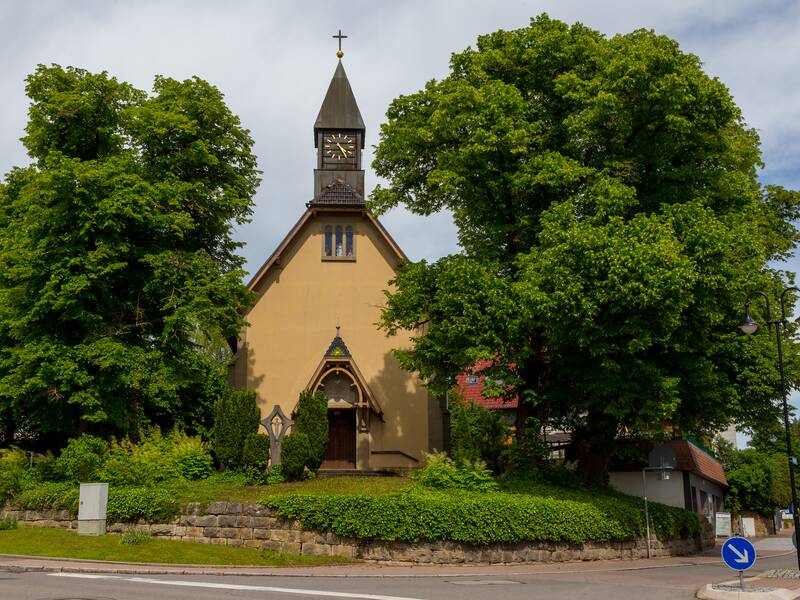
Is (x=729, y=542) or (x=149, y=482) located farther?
(x=149, y=482)

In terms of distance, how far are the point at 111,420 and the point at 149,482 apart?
12.9 feet

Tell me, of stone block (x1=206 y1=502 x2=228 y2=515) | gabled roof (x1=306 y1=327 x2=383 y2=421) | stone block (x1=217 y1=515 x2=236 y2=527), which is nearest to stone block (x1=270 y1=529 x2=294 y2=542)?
stone block (x1=217 y1=515 x2=236 y2=527)

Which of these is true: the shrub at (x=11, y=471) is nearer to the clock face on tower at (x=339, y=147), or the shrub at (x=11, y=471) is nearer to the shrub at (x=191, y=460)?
the shrub at (x=191, y=460)

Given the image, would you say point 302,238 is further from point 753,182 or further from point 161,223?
A: point 753,182

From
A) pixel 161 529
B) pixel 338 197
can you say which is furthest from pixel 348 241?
pixel 161 529

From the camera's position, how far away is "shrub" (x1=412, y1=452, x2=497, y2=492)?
77.1 ft

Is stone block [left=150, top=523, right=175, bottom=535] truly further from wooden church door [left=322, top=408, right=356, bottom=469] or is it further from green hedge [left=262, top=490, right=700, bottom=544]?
wooden church door [left=322, top=408, right=356, bottom=469]

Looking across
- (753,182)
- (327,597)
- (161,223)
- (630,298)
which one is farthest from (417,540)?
(753,182)

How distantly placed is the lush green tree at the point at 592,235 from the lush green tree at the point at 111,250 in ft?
23.1

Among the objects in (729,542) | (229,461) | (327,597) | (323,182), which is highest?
(323,182)

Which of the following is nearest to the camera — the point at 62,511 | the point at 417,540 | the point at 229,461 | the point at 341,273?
the point at 417,540

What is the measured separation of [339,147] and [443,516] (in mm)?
20113

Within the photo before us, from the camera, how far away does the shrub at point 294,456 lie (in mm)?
25016

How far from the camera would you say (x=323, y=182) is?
3453 cm
